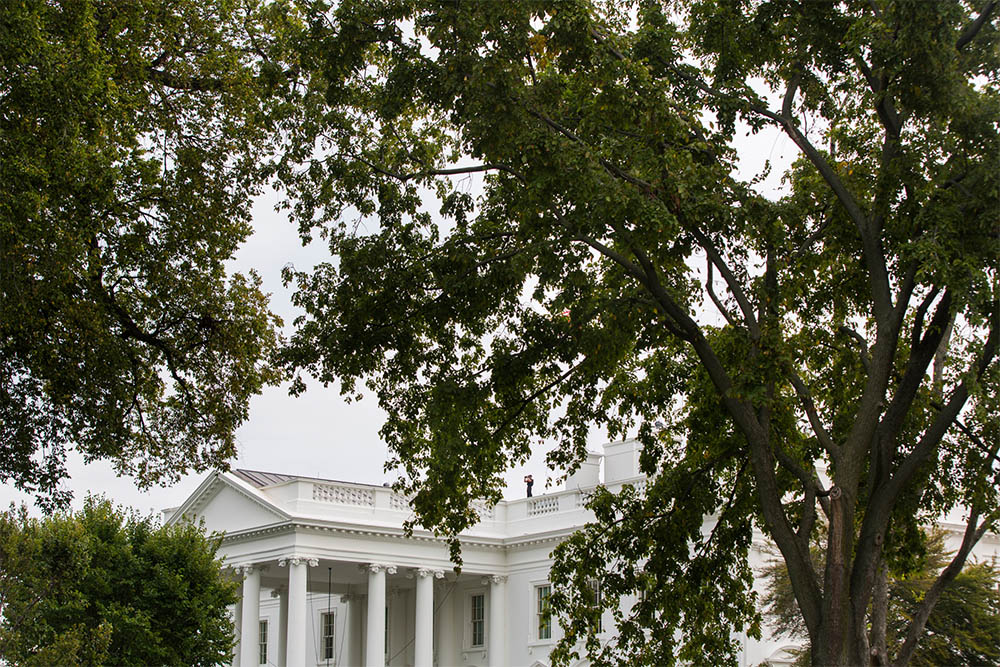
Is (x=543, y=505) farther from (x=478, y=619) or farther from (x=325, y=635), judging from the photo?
(x=325, y=635)

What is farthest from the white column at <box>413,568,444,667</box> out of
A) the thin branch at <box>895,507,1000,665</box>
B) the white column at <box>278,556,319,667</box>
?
the thin branch at <box>895,507,1000,665</box>

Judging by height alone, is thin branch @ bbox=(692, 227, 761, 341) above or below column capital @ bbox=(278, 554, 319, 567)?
above

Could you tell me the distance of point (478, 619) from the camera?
130 ft

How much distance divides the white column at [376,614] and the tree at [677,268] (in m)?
19.2

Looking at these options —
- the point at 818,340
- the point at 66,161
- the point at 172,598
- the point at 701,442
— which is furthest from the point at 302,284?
the point at 172,598

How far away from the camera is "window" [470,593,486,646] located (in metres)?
39.2

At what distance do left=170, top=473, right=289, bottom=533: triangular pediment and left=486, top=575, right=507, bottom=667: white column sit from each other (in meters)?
7.38

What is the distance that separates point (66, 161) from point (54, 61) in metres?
0.95

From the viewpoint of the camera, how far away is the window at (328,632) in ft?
143

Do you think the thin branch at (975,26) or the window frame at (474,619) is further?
the window frame at (474,619)

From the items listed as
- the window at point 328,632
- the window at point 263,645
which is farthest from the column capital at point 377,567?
the window at point 263,645

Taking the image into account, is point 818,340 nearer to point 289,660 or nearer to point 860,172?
point 860,172

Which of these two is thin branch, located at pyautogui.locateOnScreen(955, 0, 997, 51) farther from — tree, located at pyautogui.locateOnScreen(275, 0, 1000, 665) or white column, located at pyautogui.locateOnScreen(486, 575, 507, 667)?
white column, located at pyautogui.locateOnScreen(486, 575, 507, 667)

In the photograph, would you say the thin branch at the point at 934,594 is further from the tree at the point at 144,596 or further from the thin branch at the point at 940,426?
the tree at the point at 144,596
